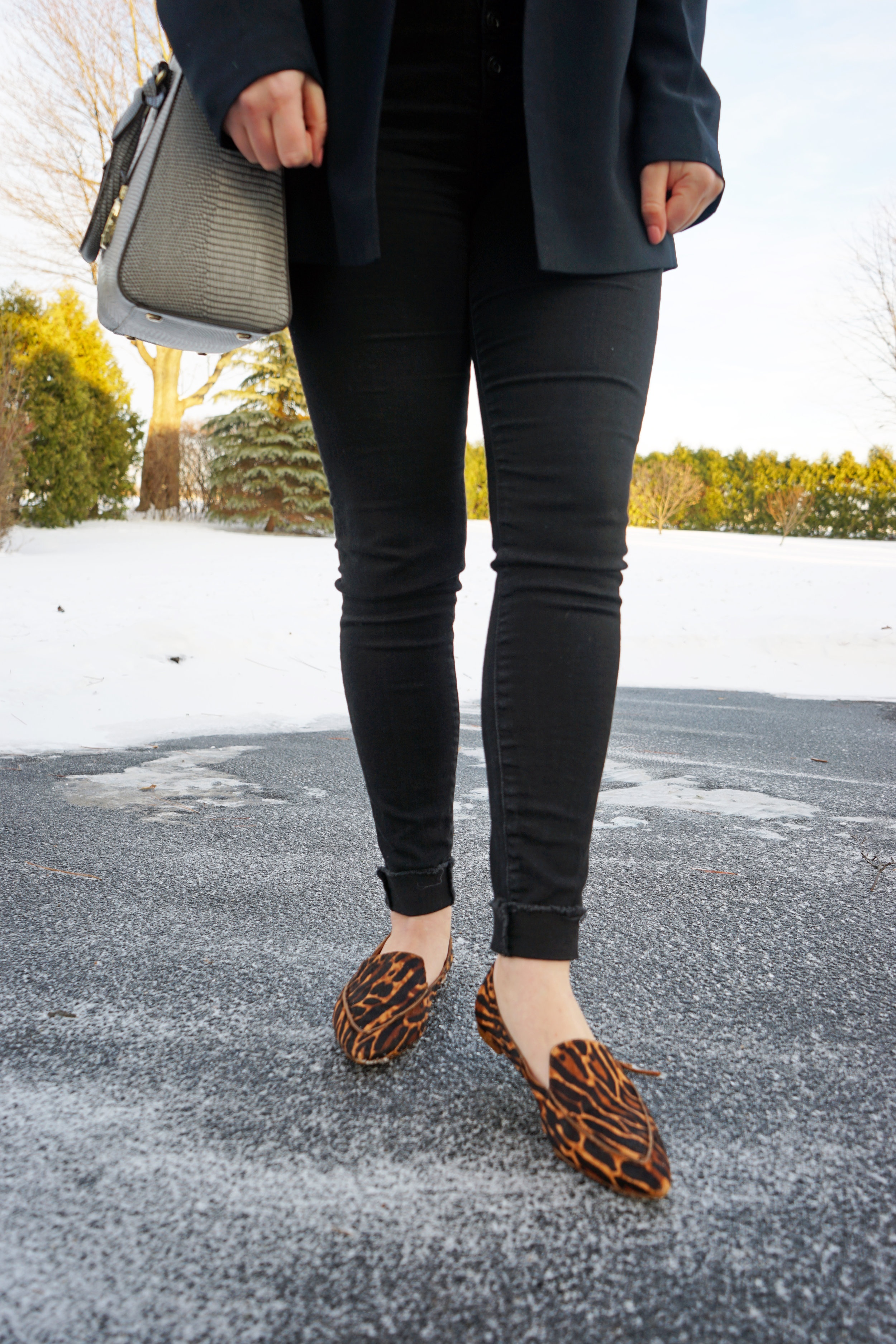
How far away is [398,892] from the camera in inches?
42.3

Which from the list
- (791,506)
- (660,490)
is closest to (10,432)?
(660,490)

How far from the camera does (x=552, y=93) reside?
0.92m

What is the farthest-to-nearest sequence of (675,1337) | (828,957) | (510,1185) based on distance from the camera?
(828,957) < (510,1185) < (675,1337)

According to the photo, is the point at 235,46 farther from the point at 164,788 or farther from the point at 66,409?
the point at 66,409

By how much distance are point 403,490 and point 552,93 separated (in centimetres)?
44

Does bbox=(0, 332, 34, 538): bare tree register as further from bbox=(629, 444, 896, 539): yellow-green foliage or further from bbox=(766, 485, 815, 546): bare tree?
bbox=(766, 485, 815, 546): bare tree

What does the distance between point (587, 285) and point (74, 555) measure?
8820 mm

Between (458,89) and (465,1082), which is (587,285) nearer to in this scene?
(458,89)

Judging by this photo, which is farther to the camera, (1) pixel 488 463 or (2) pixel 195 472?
(2) pixel 195 472

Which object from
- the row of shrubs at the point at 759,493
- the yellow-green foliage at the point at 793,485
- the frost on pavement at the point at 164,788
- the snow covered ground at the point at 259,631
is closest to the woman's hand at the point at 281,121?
the frost on pavement at the point at 164,788

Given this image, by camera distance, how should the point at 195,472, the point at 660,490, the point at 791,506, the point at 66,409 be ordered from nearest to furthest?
the point at 66,409 < the point at 195,472 < the point at 660,490 < the point at 791,506

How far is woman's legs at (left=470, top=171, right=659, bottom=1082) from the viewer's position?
0.89m

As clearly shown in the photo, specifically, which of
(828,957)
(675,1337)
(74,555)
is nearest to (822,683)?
(828,957)

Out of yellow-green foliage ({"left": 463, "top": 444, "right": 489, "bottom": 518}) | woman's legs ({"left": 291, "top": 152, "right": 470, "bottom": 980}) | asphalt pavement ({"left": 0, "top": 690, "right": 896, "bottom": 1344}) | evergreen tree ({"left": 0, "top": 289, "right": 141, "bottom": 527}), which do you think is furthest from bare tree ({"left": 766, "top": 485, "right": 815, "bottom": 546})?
woman's legs ({"left": 291, "top": 152, "right": 470, "bottom": 980})
